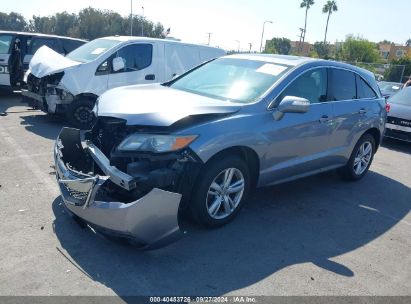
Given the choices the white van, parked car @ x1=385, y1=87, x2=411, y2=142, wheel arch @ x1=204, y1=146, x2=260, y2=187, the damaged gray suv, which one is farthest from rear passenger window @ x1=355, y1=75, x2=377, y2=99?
the white van

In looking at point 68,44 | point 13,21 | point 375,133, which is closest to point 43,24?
point 13,21

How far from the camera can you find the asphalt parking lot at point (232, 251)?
3115 millimetres

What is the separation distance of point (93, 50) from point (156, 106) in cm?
548

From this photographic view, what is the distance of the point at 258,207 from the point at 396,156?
5.15 m

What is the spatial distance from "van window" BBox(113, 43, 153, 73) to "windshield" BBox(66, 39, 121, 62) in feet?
0.89

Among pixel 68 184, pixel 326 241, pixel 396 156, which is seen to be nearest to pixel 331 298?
pixel 326 241

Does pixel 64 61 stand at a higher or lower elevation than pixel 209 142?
higher

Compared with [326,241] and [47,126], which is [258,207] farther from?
[47,126]

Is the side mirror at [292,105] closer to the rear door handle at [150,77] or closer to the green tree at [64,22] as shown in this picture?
the rear door handle at [150,77]

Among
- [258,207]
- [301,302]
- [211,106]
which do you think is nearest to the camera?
[301,302]

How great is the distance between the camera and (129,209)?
3129 millimetres

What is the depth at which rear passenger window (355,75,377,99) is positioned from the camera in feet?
19.2

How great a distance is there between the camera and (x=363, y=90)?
5.96 m

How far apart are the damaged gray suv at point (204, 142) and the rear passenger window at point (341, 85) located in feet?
0.05
